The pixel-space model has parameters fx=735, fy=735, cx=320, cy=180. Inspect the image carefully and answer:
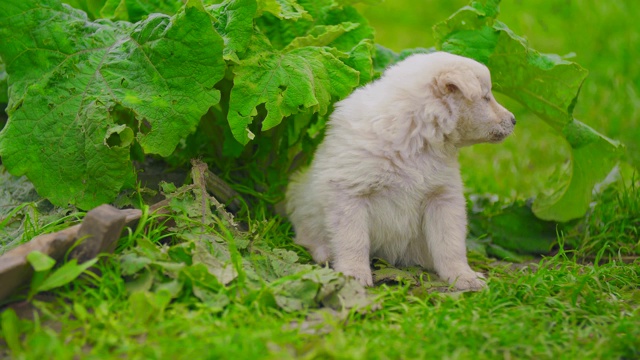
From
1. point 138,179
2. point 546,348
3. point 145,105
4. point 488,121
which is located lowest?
point 138,179

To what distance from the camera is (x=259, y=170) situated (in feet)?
14.8

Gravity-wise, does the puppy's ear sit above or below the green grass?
above

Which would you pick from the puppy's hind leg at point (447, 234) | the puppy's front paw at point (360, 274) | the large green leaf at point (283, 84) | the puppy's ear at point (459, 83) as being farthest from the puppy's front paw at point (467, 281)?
the large green leaf at point (283, 84)

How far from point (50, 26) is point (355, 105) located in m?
1.59

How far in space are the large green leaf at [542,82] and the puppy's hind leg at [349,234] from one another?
122 centimetres

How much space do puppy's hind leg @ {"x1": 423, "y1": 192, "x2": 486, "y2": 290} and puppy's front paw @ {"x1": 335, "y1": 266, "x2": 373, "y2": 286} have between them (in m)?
0.43

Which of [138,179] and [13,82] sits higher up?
[13,82]

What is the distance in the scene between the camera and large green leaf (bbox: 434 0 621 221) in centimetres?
420

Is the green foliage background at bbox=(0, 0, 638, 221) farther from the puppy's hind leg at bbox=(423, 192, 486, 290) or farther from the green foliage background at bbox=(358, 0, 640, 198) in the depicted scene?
the green foliage background at bbox=(358, 0, 640, 198)

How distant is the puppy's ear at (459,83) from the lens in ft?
11.8

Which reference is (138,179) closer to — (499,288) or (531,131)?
(499,288)

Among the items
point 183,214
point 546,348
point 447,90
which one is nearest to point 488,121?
point 447,90

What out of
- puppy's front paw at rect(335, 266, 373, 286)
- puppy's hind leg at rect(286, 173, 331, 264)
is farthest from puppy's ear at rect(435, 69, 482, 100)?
puppy's front paw at rect(335, 266, 373, 286)

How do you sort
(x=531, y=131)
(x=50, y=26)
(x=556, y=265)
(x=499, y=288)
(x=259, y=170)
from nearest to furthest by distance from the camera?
(x=499, y=288) < (x=50, y=26) < (x=556, y=265) < (x=259, y=170) < (x=531, y=131)
